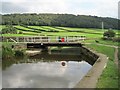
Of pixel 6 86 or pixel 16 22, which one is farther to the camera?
pixel 16 22

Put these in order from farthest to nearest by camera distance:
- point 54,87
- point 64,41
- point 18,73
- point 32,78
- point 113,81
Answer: point 64,41 < point 18,73 < point 32,78 < point 54,87 < point 113,81

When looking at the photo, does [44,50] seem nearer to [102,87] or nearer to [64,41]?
[64,41]

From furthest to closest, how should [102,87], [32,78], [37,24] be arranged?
[37,24] → [32,78] → [102,87]

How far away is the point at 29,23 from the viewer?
122m

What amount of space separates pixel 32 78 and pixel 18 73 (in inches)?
171

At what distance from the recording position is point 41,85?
26.8 metres

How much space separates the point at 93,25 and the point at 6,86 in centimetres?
10185

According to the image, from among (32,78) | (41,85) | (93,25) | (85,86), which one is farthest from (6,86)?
(93,25)

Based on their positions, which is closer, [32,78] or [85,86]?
[85,86]

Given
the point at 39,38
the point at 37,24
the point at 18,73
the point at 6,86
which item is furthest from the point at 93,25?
the point at 6,86

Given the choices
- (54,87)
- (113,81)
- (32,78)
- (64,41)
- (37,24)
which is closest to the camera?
(113,81)

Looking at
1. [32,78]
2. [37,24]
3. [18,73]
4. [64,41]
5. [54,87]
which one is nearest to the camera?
[54,87]

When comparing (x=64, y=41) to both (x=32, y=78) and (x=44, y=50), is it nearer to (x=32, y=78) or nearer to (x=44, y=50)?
(x=44, y=50)

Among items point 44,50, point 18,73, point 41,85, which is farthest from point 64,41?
point 41,85
